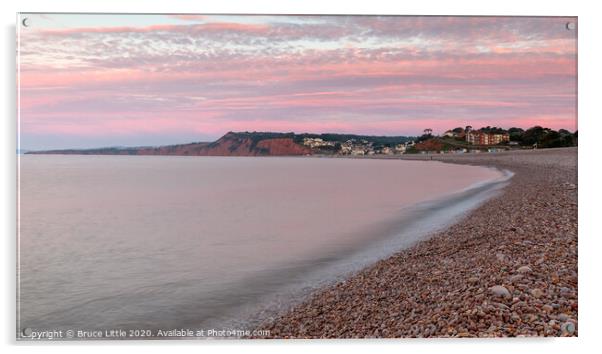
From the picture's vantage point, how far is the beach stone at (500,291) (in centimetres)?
490

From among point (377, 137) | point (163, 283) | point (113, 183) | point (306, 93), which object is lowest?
point (163, 283)

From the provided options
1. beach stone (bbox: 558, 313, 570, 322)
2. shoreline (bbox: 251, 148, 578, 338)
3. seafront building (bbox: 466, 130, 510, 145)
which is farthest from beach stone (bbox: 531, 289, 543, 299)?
seafront building (bbox: 466, 130, 510, 145)

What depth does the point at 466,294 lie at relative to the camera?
508cm

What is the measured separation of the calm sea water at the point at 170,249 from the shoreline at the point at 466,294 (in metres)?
0.82

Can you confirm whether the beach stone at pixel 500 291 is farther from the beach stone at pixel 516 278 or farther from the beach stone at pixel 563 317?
the beach stone at pixel 563 317

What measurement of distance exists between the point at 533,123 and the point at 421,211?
676 centimetres

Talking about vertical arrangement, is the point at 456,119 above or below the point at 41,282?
above

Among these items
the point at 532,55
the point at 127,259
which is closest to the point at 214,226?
the point at 127,259

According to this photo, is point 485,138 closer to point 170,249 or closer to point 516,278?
point 516,278

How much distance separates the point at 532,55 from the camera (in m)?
6.48

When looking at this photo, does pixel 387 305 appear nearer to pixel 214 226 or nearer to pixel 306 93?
pixel 306 93
